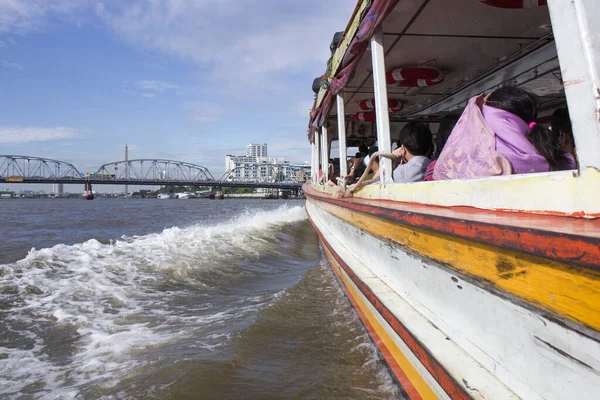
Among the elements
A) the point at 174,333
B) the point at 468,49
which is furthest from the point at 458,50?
the point at 174,333

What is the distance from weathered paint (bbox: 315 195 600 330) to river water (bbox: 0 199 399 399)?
1.08 m

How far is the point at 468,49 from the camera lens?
3836mm

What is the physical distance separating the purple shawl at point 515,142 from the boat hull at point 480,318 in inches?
19.1

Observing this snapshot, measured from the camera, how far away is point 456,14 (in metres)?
3.00

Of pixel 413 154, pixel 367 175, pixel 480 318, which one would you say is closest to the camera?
pixel 480 318

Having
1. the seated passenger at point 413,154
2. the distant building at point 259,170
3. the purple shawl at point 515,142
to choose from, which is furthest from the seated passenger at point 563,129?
the distant building at point 259,170

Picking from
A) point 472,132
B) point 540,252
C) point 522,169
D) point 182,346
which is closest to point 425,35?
point 472,132

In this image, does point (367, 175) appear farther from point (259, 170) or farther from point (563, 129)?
point (259, 170)

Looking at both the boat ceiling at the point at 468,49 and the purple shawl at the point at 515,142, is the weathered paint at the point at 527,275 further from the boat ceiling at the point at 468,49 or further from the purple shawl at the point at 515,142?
the boat ceiling at the point at 468,49

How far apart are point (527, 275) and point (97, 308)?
11.4 ft

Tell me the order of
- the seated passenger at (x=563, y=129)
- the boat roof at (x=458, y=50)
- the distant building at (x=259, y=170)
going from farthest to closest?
the distant building at (x=259, y=170) → the boat roof at (x=458, y=50) → the seated passenger at (x=563, y=129)

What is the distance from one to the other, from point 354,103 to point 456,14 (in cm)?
291

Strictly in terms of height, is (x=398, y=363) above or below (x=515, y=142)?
below

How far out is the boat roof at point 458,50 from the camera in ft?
9.53
